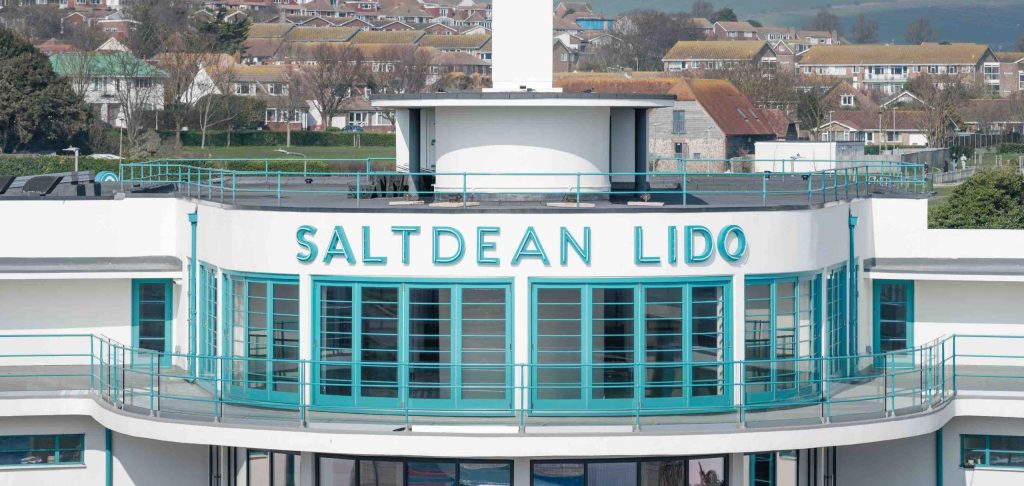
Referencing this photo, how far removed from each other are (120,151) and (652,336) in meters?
76.0

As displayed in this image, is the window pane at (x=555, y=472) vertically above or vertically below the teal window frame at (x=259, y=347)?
below

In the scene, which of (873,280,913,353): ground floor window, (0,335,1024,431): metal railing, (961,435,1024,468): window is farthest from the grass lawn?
(961,435,1024,468): window

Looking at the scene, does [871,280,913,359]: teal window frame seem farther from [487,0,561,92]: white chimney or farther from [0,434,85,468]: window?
[0,434,85,468]: window

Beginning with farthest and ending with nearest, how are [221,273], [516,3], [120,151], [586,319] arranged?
[120,151] → [516,3] → [221,273] → [586,319]

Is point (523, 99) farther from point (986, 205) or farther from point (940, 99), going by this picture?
point (940, 99)

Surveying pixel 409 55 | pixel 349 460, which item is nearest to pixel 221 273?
pixel 349 460

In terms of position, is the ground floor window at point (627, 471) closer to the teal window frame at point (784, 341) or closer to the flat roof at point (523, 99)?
the teal window frame at point (784, 341)

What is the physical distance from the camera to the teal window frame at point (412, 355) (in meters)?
21.8

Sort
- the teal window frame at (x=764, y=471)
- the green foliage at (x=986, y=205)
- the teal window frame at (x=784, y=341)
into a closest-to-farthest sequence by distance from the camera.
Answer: the teal window frame at (x=784, y=341) → the teal window frame at (x=764, y=471) → the green foliage at (x=986, y=205)

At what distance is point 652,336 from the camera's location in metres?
22.0

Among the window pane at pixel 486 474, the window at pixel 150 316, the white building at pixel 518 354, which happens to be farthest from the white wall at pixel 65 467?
the window pane at pixel 486 474

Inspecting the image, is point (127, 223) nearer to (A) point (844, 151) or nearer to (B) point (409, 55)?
(A) point (844, 151)

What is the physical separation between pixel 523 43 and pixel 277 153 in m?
80.1

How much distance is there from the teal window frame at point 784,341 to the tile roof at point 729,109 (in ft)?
288
